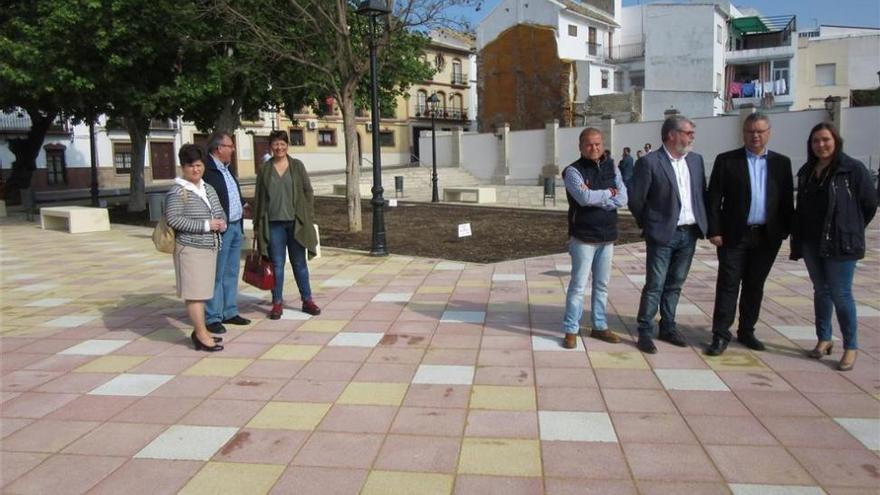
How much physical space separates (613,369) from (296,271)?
3231mm

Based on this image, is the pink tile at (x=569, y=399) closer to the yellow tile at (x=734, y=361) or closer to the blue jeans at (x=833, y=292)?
the yellow tile at (x=734, y=361)

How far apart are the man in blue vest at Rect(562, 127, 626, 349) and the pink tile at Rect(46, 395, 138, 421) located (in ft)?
10.6

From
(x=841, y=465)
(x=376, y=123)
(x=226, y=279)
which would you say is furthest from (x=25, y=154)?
(x=841, y=465)

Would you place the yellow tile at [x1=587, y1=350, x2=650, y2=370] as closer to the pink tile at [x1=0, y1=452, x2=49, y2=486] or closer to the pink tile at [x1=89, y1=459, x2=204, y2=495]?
the pink tile at [x1=89, y1=459, x2=204, y2=495]

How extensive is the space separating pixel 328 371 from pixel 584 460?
2.16m

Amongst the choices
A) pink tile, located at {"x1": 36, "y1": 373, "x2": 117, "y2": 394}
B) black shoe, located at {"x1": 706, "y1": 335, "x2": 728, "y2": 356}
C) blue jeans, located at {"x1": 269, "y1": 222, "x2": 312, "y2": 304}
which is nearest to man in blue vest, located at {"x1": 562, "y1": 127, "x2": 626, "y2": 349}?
black shoe, located at {"x1": 706, "y1": 335, "x2": 728, "y2": 356}

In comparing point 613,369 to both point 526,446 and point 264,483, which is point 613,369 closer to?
point 526,446

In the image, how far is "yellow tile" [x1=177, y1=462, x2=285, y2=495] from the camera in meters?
3.11

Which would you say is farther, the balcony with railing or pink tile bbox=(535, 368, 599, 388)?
the balcony with railing

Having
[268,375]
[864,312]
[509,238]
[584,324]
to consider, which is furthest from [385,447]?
[509,238]

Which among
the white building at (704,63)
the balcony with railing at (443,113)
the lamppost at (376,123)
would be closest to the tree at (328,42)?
the lamppost at (376,123)

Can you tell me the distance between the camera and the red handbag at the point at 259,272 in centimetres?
631

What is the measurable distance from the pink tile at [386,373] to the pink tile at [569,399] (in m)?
0.96

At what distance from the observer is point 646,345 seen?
5.15 m
